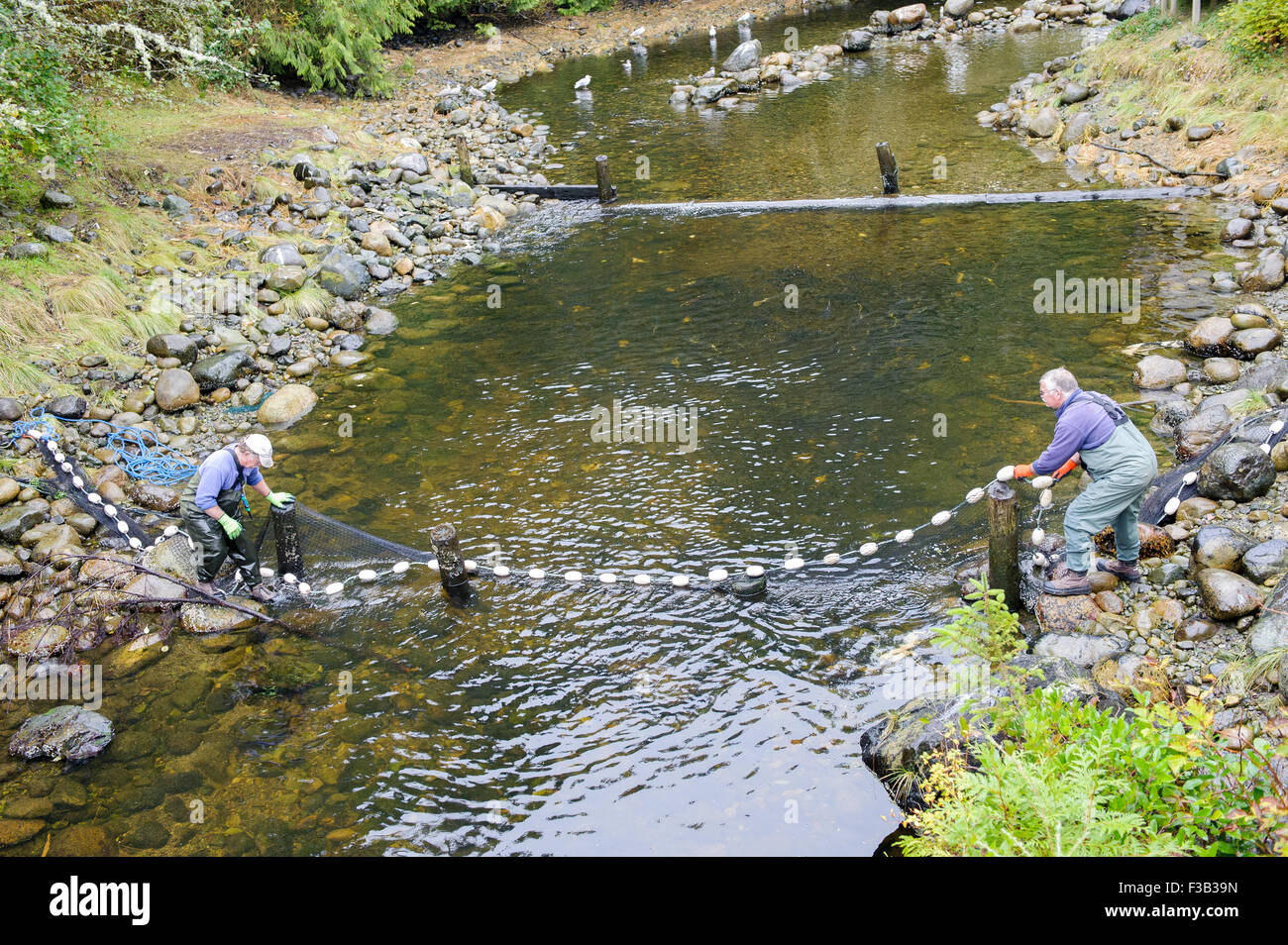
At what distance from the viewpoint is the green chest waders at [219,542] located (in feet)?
29.5

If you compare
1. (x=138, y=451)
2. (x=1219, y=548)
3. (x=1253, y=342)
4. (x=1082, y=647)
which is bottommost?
(x=1082, y=647)

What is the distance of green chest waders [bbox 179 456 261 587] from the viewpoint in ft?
29.5

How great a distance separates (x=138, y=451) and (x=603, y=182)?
454 inches

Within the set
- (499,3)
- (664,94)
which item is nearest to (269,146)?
(664,94)

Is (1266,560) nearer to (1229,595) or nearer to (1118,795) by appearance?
(1229,595)

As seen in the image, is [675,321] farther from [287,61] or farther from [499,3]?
[499,3]

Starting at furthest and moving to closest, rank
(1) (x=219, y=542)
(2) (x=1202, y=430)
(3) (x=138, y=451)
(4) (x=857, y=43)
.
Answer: (4) (x=857, y=43)
(3) (x=138, y=451)
(2) (x=1202, y=430)
(1) (x=219, y=542)

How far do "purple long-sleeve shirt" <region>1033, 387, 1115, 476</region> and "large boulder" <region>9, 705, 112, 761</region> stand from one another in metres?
8.52

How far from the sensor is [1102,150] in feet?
61.3

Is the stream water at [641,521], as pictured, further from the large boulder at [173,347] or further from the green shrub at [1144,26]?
the green shrub at [1144,26]

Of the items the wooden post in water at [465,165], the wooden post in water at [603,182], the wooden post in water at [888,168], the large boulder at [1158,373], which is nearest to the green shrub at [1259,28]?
the wooden post in water at [888,168]

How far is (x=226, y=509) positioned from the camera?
30.0 feet

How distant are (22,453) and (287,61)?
18.2 m

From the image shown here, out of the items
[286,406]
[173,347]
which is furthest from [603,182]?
[173,347]
